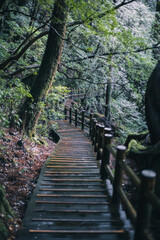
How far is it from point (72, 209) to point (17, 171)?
8.06ft

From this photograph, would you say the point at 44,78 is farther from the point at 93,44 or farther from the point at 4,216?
the point at 93,44

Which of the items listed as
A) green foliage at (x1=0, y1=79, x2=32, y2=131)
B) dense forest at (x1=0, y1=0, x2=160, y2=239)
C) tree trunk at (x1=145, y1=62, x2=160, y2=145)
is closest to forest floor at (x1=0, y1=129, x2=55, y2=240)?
dense forest at (x1=0, y1=0, x2=160, y2=239)

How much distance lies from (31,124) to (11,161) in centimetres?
301

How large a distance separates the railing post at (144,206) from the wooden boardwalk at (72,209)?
0.49 m

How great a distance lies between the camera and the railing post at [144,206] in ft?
7.77

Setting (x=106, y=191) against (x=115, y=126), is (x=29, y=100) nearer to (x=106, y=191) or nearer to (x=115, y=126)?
(x=106, y=191)

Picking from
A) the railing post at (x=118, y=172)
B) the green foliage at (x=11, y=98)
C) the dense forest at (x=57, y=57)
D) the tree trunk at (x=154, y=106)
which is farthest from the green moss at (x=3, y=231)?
the tree trunk at (x=154, y=106)

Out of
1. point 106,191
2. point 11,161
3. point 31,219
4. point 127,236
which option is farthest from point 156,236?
point 11,161

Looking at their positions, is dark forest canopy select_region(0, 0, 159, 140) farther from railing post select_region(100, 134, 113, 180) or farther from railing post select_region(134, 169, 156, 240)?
railing post select_region(134, 169, 156, 240)

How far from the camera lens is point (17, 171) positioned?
5547mm

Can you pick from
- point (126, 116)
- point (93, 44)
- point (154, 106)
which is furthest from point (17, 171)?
point (93, 44)

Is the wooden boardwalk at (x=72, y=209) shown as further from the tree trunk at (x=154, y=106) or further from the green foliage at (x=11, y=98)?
the green foliage at (x=11, y=98)

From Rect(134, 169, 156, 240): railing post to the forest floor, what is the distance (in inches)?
73.3

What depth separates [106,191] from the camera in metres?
4.38
